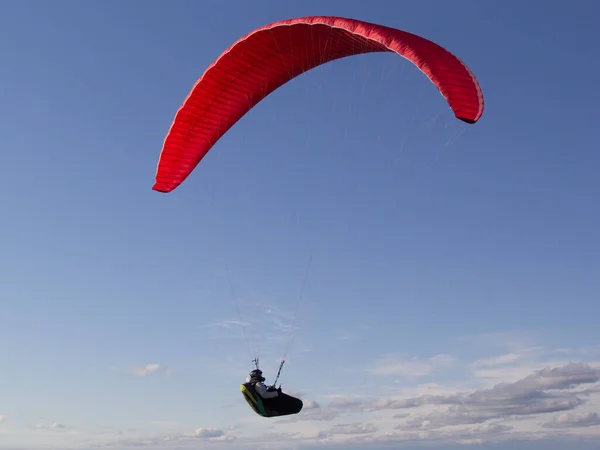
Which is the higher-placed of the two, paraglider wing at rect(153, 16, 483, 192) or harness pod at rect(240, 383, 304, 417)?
paraglider wing at rect(153, 16, 483, 192)

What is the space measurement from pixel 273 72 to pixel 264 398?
904 cm

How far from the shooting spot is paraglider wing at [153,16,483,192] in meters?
18.1

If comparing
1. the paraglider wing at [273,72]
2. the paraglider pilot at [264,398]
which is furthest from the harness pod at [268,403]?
the paraglider wing at [273,72]

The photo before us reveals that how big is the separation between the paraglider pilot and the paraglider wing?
6512 millimetres

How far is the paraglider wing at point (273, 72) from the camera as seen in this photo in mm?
18062

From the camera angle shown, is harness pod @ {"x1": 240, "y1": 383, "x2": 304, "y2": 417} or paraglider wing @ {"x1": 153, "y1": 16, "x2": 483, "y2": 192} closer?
paraglider wing @ {"x1": 153, "y1": 16, "x2": 483, "y2": 192}

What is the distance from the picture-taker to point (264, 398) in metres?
20.8

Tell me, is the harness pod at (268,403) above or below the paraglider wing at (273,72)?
below

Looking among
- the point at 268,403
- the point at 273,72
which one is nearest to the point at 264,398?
the point at 268,403

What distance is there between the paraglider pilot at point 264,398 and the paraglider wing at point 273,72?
651cm

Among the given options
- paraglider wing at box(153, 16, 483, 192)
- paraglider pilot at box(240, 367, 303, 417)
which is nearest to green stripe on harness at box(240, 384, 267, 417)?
paraglider pilot at box(240, 367, 303, 417)

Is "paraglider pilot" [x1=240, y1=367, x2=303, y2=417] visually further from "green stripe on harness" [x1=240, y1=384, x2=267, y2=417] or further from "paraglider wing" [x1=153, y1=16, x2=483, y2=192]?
"paraglider wing" [x1=153, y1=16, x2=483, y2=192]

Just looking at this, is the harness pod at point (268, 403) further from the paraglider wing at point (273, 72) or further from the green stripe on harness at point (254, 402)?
the paraglider wing at point (273, 72)

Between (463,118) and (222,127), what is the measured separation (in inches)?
348
